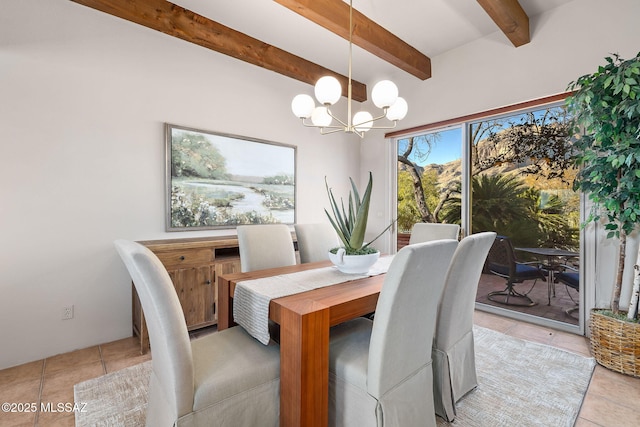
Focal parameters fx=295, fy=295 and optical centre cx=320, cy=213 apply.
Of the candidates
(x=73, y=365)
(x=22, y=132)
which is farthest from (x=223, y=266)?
(x=22, y=132)

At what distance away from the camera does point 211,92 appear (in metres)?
3.07

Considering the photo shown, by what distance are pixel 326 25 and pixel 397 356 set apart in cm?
257

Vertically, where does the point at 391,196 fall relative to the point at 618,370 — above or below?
above

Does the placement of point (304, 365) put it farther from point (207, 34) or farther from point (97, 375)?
point (207, 34)

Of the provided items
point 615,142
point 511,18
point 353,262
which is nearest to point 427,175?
point 511,18

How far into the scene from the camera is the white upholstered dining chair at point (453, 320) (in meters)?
1.57

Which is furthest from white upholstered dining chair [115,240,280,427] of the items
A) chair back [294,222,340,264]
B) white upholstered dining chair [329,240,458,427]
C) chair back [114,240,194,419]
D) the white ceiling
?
the white ceiling

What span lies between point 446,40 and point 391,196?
6.47 feet

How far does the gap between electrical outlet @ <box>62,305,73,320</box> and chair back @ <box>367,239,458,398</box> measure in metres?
2.47

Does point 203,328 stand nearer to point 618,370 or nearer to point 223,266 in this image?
point 223,266

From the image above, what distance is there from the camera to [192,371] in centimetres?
115

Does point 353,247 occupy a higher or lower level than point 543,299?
higher

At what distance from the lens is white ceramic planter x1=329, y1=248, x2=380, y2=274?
1.85 metres

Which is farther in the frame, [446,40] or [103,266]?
[446,40]
